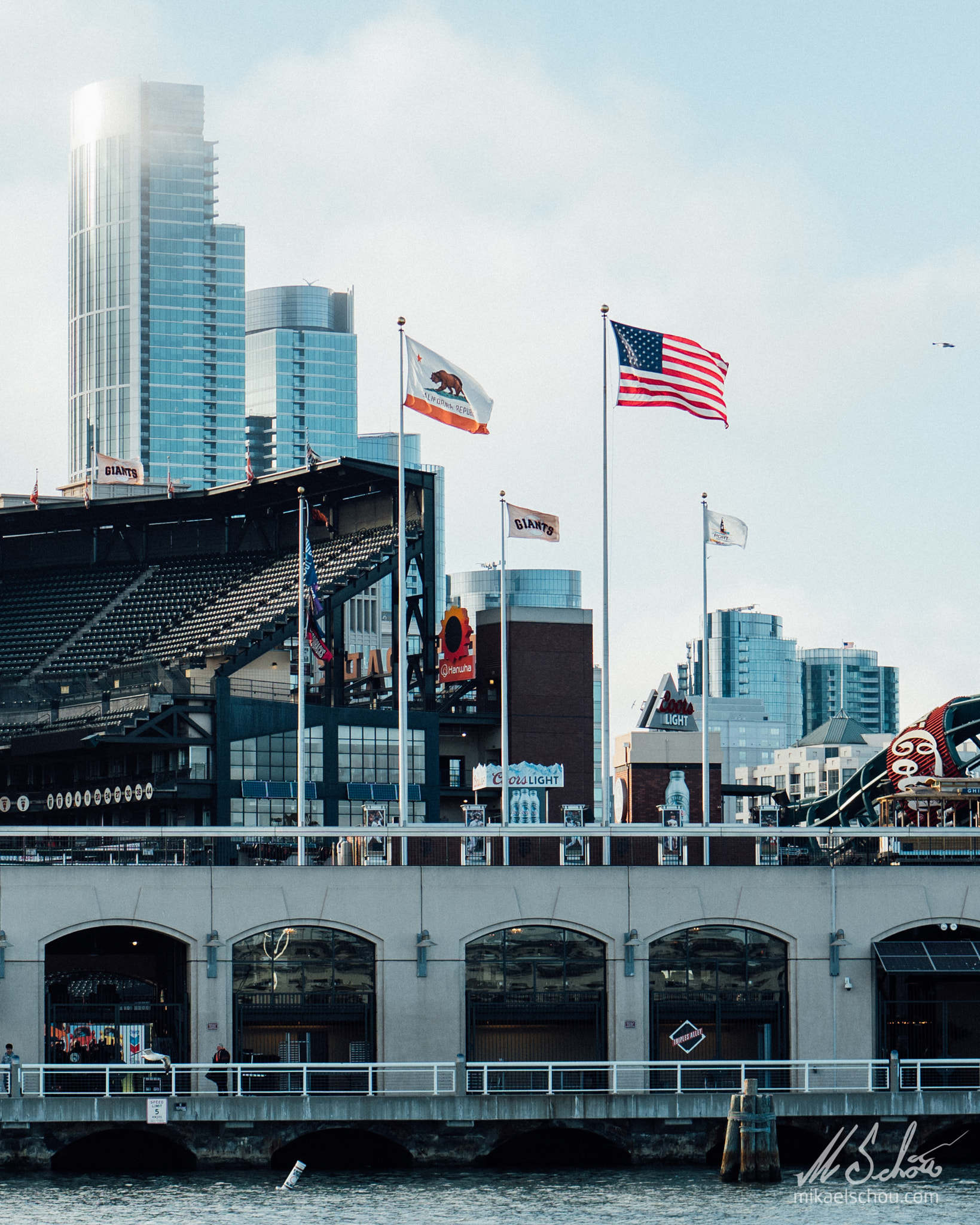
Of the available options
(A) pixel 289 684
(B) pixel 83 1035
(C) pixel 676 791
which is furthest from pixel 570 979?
(A) pixel 289 684

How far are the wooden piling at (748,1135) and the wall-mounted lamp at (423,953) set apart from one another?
34.0 feet

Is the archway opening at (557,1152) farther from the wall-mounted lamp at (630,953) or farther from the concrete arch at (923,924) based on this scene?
the concrete arch at (923,924)

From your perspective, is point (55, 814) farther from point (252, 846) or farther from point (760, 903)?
point (760, 903)

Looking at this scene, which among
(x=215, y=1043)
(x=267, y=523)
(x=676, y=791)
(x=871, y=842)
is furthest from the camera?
(x=267, y=523)

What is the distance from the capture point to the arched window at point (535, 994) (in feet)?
172

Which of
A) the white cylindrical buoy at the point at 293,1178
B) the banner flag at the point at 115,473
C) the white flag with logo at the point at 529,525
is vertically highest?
the banner flag at the point at 115,473

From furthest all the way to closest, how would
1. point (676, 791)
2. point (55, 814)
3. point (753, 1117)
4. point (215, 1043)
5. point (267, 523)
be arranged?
point (267, 523)
point (55, 814)
point (676, 791)
point (215, 1043)
point (753, 1117)

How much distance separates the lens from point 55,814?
9781cm

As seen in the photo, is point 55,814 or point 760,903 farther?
point 55,814

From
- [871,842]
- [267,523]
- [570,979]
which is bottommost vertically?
[570,979]

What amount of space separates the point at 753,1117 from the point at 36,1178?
53.7ft

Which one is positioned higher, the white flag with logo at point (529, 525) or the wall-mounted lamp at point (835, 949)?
the white flag with logo at point (529, 525)

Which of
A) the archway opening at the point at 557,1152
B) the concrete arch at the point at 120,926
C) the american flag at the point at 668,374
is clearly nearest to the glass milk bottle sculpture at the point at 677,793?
the american flag at the point at 668,374

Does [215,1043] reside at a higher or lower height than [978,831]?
lower
